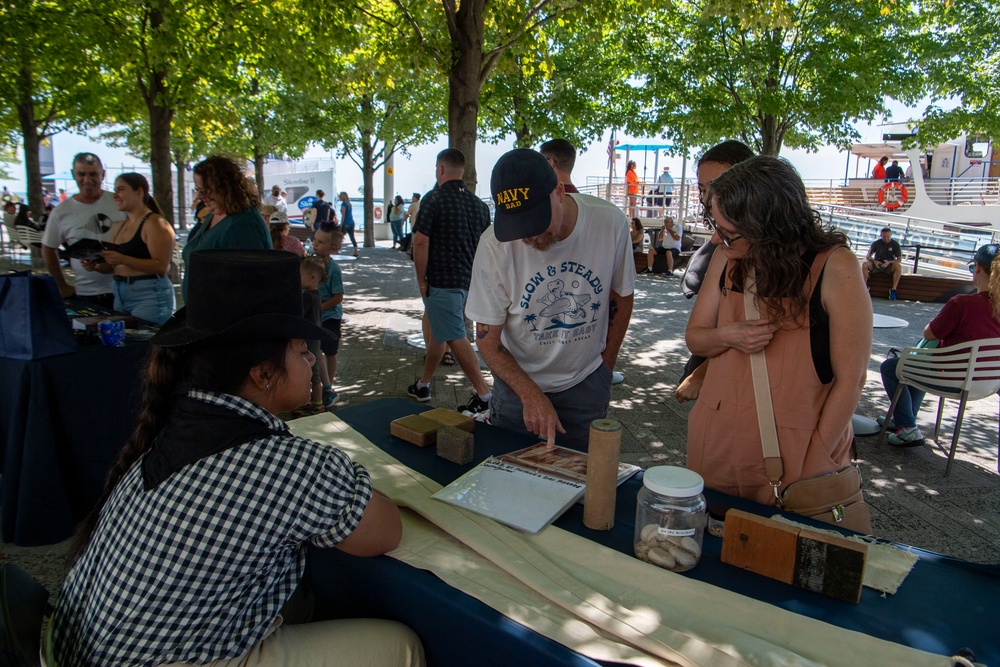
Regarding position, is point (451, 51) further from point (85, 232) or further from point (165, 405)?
point (165, 405)

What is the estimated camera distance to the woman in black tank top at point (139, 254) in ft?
14.0

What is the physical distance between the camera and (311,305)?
177 inches

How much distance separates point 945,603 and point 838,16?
13.3 m

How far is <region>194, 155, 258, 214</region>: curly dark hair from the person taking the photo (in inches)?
155

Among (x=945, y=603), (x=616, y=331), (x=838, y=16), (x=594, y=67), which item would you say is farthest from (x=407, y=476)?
(x=594, y=67)

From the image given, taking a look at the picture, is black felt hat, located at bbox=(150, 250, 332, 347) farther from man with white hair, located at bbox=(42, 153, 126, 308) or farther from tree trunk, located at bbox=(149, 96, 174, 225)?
tree trunk, located at bbox=(149, 96, 174, 225)

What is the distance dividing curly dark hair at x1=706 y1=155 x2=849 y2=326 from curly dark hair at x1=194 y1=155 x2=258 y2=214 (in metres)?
3.20

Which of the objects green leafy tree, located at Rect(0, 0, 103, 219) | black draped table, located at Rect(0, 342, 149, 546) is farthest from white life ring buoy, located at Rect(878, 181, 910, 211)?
black draped table, located at Rect(0, 342, 149, 546)

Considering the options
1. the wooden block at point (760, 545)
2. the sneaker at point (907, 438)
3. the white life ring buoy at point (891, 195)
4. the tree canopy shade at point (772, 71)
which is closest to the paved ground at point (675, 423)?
the sneaker at point (907, 438)

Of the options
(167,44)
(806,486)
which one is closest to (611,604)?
(806,486)

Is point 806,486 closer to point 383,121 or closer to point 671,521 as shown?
point 671,521

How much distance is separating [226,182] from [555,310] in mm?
2546

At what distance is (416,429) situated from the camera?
2.28 metres

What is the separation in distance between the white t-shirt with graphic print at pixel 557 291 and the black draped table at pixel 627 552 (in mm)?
845
